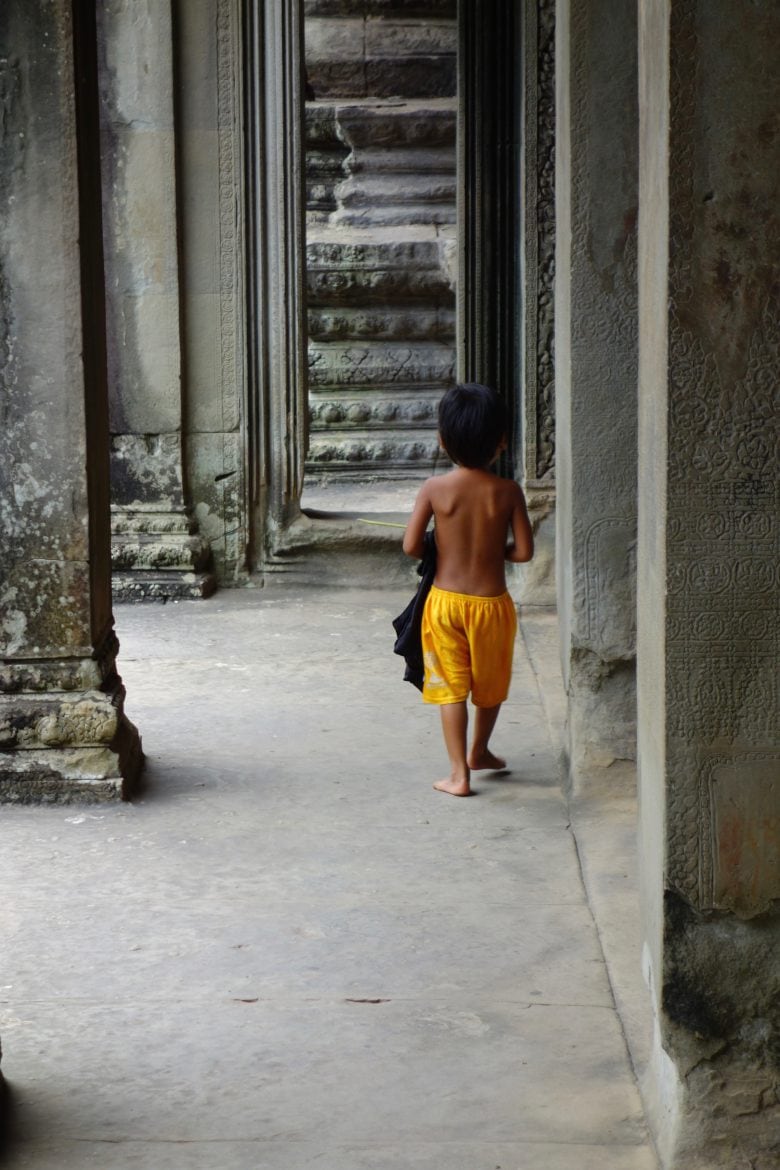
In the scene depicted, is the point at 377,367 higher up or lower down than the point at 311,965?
higher up

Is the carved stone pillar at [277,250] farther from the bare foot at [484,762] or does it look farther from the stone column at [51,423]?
the bare foot at [484,762]

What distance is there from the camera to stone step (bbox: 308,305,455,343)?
12797 mm

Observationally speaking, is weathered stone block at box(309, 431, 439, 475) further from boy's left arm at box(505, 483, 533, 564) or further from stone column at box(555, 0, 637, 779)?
stone column at box(555, 0, 637, 779)

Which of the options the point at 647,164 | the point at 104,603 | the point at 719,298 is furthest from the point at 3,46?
the point at 719,298

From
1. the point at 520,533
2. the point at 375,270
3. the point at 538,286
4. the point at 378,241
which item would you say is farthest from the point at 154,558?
the point at 378,241

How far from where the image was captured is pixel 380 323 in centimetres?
1281

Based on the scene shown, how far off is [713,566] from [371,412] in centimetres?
1019

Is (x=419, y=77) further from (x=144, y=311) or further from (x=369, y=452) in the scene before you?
(x=144, y=311)

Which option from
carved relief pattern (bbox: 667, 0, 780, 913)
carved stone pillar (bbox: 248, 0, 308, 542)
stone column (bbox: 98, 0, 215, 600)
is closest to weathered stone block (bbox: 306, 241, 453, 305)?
carved stone pillar (bbox: 248, 0, 308, 542)

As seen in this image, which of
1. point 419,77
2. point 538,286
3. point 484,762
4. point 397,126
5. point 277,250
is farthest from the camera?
point 419,77

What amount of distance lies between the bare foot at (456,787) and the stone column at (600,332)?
48 cm

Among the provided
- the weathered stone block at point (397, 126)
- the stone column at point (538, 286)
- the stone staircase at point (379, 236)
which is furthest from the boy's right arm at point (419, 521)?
the weathered stone block at point (397, 126)

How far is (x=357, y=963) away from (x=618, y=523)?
1593 mm

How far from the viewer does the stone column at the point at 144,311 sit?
25.9 feet
